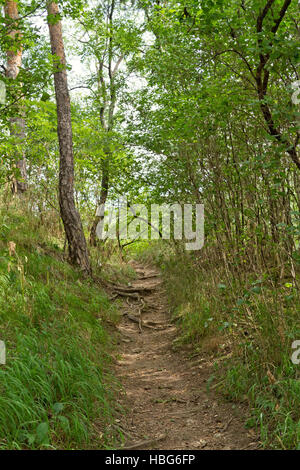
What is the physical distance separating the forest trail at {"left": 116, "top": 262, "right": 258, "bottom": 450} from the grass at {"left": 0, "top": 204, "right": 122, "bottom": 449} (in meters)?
0.30

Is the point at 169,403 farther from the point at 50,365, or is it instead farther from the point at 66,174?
the point at 66,174

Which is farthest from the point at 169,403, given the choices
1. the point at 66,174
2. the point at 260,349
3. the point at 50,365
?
the point at 66,174

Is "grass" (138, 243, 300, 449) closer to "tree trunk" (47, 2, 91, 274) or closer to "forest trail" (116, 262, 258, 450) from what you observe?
"forest trail" (116, 262, 258, 450)

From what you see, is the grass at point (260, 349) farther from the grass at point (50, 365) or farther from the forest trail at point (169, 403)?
the grass at point (50, 365)

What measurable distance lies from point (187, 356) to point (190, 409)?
4.46 feet

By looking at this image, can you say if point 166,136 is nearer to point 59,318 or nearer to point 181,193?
point 181,193

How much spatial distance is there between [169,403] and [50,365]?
155 centimetres

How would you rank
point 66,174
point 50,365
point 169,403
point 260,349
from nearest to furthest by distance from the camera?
point 50,365
point 260,349
point 169,403
point 66,174

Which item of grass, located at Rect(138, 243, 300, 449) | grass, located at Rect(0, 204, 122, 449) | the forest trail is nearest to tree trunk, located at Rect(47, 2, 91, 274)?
grass, located at Rect(0, 204, 122, 449)

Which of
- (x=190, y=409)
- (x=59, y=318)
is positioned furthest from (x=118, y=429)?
(x=59, y=318)

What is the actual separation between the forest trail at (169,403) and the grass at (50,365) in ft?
0.99

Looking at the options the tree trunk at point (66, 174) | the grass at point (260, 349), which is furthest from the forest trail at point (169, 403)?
the tree trunk at point (66, 174)

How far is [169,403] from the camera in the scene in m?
4.00

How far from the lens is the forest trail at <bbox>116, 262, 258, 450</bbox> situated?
3.13m
